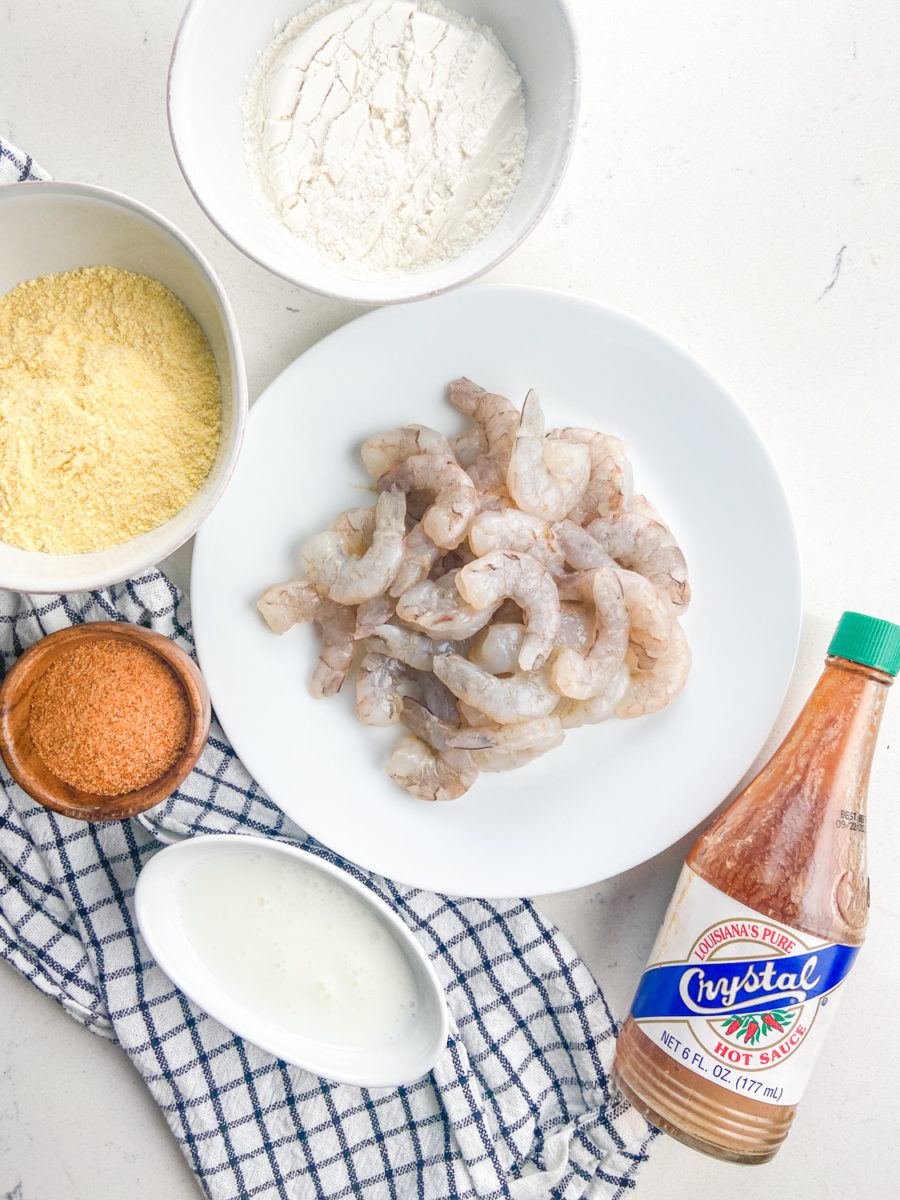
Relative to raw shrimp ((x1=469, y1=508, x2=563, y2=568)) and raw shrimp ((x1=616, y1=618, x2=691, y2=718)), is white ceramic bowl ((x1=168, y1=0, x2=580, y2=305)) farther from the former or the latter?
raw shrimp ((x1=616, y1=618, x2=691, y2=718))

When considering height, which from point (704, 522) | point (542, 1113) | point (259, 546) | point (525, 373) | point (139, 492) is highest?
point (525, 373)

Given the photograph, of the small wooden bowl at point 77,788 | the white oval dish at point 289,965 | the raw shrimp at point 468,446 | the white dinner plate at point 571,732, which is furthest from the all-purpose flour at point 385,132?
the white oval dish at point 289,965

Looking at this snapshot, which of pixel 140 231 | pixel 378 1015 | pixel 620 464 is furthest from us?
pixel 378 1015

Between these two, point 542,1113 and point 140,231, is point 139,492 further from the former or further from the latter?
point 542,1113

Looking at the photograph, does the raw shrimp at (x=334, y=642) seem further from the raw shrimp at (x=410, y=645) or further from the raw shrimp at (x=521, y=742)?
the raw shrimp at (x=521, y=742)

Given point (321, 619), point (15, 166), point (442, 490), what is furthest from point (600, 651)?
point (15, 166)

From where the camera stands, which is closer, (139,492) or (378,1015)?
(139,492)

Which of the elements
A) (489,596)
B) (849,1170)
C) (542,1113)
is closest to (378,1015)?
(542,1113)

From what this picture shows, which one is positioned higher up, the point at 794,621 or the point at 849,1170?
the point at 794,621
